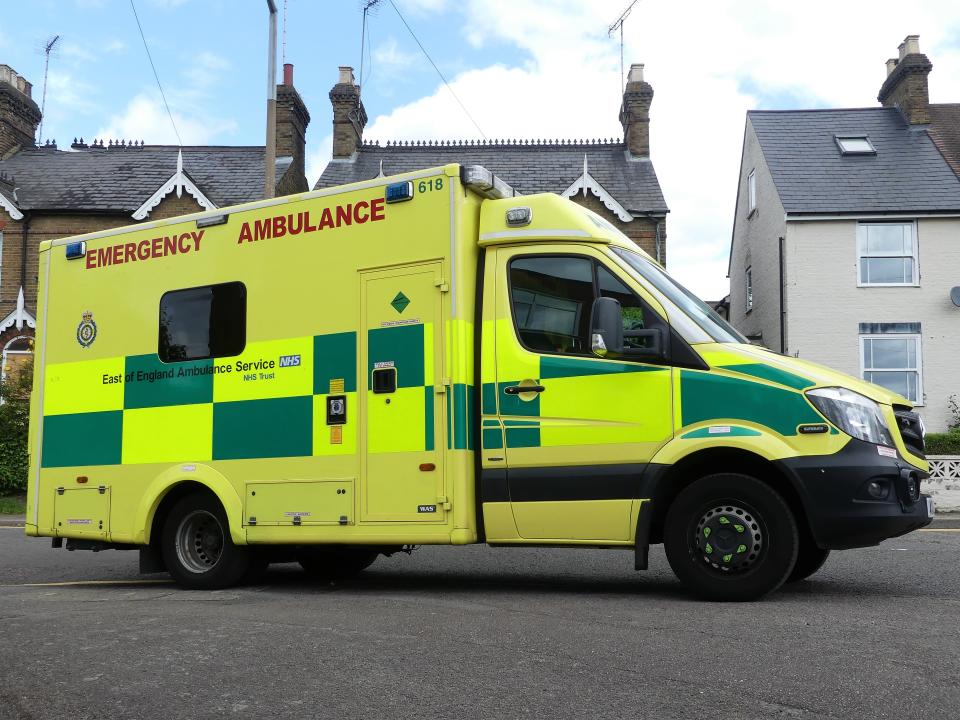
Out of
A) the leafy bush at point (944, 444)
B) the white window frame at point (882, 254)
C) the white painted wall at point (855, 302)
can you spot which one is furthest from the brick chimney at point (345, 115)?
the leafy bush at point (944, 444)

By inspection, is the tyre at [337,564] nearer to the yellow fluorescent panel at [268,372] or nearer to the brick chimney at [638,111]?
the yellow fluorescent panel at [268,372]

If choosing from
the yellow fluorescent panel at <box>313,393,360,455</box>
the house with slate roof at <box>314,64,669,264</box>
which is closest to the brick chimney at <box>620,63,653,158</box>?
the house with slate roof at <box>314,64,669,264</box>

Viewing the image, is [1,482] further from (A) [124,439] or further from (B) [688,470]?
(B) [688,470]

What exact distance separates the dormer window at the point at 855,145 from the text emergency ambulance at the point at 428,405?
74.6 feet

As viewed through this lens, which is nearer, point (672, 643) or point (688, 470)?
point (672, 643)

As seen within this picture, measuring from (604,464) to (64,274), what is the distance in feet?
18.3

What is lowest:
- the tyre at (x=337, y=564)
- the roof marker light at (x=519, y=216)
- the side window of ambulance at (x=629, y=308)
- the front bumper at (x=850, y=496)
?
the tyre at (x=337, y=564)

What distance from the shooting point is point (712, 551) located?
657cm

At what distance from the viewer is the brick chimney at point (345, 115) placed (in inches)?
1212

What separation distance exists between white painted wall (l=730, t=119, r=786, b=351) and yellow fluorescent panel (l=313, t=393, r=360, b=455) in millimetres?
21037

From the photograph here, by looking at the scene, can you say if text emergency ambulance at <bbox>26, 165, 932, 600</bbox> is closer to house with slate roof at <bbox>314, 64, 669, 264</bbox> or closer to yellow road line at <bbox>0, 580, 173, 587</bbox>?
yellow road line at <bbox>0, 580, 173, 587</bbox>

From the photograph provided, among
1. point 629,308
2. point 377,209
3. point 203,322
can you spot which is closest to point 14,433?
point 203,322

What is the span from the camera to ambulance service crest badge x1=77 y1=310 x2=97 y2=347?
930 centimetres

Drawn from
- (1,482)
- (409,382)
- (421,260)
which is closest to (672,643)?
(409,382)
